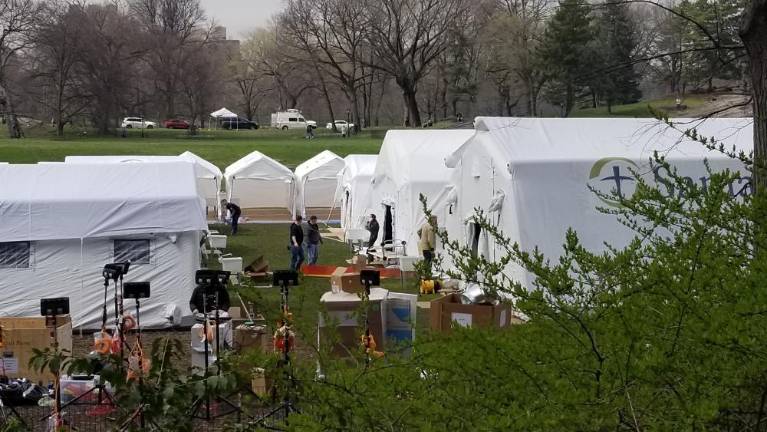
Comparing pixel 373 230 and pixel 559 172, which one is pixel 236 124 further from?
pixel 559 172

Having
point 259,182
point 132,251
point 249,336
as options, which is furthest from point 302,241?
point 259,182

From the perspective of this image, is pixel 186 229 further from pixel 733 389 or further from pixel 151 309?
pixel 733 389

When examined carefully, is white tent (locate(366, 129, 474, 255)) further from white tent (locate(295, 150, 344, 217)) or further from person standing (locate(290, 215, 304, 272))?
white tent (locate(295, 150, 344, 217))

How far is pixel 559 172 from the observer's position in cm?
1566

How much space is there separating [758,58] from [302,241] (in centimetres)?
1429

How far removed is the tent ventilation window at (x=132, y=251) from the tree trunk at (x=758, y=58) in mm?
10241

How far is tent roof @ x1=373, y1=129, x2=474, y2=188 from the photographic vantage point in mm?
22031

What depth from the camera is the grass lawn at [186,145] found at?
4631 centimetres

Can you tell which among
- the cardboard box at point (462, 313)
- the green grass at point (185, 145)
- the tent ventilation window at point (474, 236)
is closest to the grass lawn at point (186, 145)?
the green grass at point (185, 145)

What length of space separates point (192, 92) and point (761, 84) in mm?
61753

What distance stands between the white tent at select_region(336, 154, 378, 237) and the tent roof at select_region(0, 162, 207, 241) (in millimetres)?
11512

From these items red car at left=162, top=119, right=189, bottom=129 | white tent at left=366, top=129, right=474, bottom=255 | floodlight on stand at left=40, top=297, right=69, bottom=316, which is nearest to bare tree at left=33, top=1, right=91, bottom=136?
red car at left=162, top=119, right=189, bottom=129

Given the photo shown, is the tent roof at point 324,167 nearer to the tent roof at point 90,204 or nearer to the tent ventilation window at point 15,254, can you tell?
the tent roof at point 90,204

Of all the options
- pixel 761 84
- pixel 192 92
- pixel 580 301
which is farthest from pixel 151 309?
pixel 192 92
